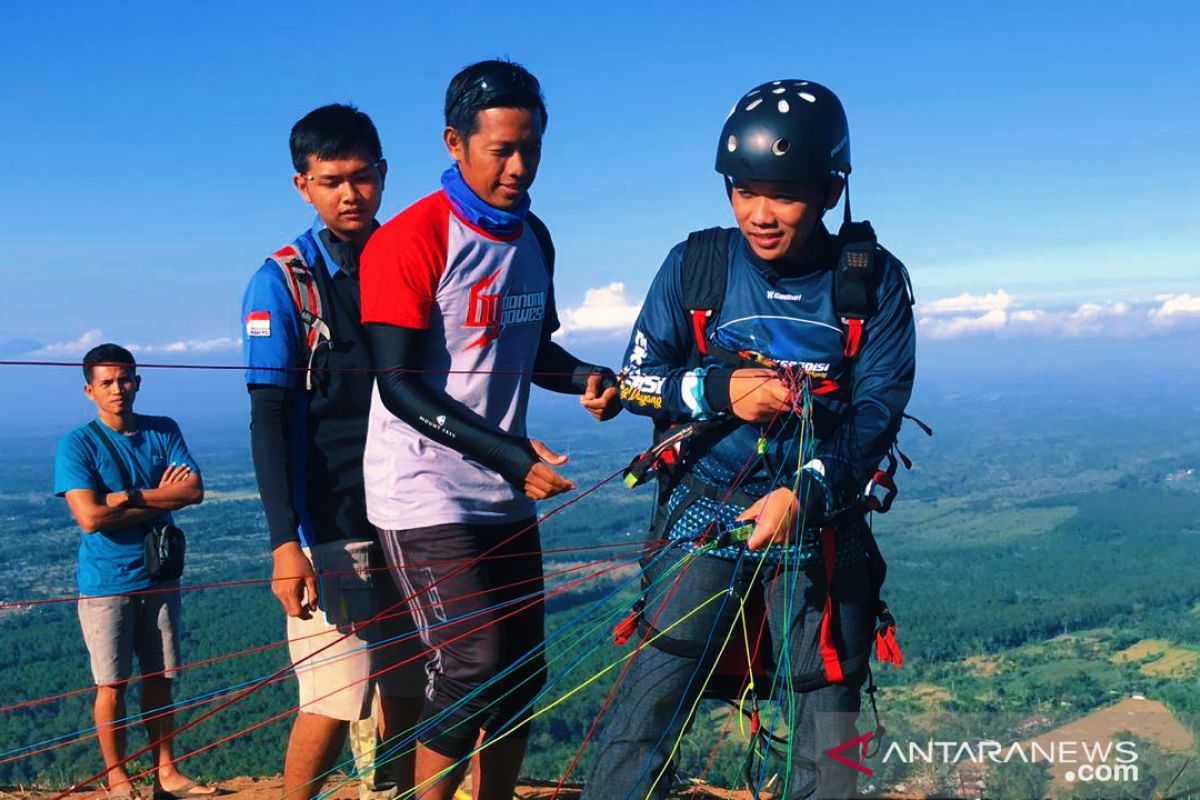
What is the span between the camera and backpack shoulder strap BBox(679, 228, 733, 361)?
332cm

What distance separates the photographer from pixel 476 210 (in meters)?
3.29

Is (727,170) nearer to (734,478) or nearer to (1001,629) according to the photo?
(734,478)

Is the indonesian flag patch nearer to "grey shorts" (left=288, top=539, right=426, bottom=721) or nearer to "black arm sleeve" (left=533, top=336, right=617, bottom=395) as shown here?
A: "grey shorts" (left=288, top=539, right=426, bottom=721)

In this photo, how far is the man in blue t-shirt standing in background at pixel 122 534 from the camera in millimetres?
5375

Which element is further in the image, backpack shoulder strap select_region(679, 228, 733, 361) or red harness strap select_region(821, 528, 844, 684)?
backpack shoulder strap select_region(679, 228, 733, 361)

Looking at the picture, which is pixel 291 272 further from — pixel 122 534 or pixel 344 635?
pixel 122 534

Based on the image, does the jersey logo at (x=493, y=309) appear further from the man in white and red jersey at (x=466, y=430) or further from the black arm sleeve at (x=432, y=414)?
the black arm sleeve at (x=432, y=414)

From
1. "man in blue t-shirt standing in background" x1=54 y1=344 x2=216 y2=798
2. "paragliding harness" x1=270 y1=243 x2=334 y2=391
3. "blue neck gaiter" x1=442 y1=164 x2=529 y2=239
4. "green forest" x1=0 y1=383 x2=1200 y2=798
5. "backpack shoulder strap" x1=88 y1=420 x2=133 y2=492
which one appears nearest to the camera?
"blue neck gaiter" x1=442 y1=164 x2=529 y2=239

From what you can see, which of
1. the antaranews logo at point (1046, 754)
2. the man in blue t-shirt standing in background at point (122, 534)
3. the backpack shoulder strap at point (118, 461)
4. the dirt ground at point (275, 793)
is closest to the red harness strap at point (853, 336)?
the antaranews logo at point (1046, 754)

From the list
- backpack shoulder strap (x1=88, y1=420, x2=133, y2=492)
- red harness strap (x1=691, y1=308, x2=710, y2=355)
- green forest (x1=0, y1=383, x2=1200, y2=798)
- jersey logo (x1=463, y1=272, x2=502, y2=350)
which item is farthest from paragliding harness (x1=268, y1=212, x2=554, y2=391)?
backpack shoulder strap (x1=88, y1=420, x2=133, y2=492)

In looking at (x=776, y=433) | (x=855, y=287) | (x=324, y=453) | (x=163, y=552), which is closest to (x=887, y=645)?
(x=776, y=433)

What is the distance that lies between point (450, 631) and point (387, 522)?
→ 419 millimetres

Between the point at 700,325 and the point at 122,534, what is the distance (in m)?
3.81

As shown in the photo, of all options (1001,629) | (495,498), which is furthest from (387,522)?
(1001,629)
